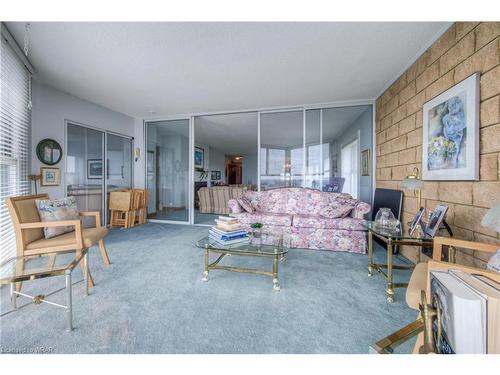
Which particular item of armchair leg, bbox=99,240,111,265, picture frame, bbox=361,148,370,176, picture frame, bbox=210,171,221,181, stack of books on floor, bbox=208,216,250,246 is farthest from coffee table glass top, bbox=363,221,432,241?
picture frame, bbox=210,171,221,181

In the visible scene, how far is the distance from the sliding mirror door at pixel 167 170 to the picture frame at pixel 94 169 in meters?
1.02

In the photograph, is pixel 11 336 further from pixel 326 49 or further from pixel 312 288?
pixel 326 49

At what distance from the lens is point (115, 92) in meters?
3.45

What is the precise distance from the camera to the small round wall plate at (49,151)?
3155mm

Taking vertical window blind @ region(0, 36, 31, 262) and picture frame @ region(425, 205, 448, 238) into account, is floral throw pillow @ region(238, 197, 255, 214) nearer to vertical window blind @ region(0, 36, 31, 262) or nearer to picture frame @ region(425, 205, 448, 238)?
picture frame @ region(425, 205, 448, 238)

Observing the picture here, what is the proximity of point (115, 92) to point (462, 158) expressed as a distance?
4550 mm

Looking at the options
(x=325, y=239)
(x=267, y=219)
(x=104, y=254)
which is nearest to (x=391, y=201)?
(x=325, y=239)

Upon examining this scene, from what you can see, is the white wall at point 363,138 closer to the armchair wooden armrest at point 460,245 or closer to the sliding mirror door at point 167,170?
the armchair wooden armrest at point 460,245

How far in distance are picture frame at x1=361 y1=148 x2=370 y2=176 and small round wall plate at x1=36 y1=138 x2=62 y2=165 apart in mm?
5292

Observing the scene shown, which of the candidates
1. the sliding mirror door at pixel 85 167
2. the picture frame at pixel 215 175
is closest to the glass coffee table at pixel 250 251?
the sliding mirror door at pixel 85 167

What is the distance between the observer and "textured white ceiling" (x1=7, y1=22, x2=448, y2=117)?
195cm

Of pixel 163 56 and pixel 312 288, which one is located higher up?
pixel 163 56

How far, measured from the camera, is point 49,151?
3273mm
